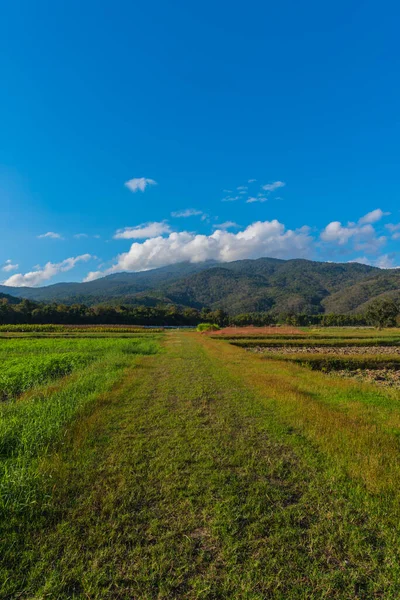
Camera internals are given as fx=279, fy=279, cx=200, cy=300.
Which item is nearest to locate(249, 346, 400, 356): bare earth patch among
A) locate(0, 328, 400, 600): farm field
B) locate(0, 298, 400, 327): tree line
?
locate(0, 328, 400, 600): farm field

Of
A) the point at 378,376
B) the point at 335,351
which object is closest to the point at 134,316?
the point at 335,351

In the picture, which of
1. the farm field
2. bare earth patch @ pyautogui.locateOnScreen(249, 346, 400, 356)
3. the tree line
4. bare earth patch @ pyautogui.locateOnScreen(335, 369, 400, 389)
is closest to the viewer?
the farm field

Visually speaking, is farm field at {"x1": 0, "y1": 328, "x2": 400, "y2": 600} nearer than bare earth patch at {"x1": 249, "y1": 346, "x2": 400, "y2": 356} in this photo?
Yes

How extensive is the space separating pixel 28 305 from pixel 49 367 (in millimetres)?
85628

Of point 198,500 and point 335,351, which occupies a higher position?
point 198,500

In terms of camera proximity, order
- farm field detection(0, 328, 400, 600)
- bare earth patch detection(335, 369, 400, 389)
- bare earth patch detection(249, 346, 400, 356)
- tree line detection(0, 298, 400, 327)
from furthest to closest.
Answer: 1. tree line detection(0, 298, 400, 327)
2. bare earth patch detection(249, 346, 400, 356)
3. bare earth patch detection(335, 369, 400, 389)
4. farm field detection(0, 328, 400, 600)

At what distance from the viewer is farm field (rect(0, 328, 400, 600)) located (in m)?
2.86

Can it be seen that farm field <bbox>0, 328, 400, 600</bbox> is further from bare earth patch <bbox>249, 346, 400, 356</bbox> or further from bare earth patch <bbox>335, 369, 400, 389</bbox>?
bare earth patch <bbox>249, 346, 400, 356</bbox>

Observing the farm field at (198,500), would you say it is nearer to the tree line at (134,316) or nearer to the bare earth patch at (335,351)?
the bare earth patch at (335,351)

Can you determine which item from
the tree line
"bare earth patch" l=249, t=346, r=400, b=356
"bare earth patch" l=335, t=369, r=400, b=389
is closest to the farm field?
"bare earth patch" l=335, t=369, r=400, b=389

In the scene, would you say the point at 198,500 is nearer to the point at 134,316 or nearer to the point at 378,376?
the point at 378,376

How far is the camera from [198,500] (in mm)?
4055

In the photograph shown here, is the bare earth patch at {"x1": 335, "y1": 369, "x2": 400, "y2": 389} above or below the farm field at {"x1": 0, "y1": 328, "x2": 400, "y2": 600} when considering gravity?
below

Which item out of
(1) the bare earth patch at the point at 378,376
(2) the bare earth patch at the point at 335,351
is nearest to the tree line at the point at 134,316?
(2) the bare earth patch at the point at 335,351
